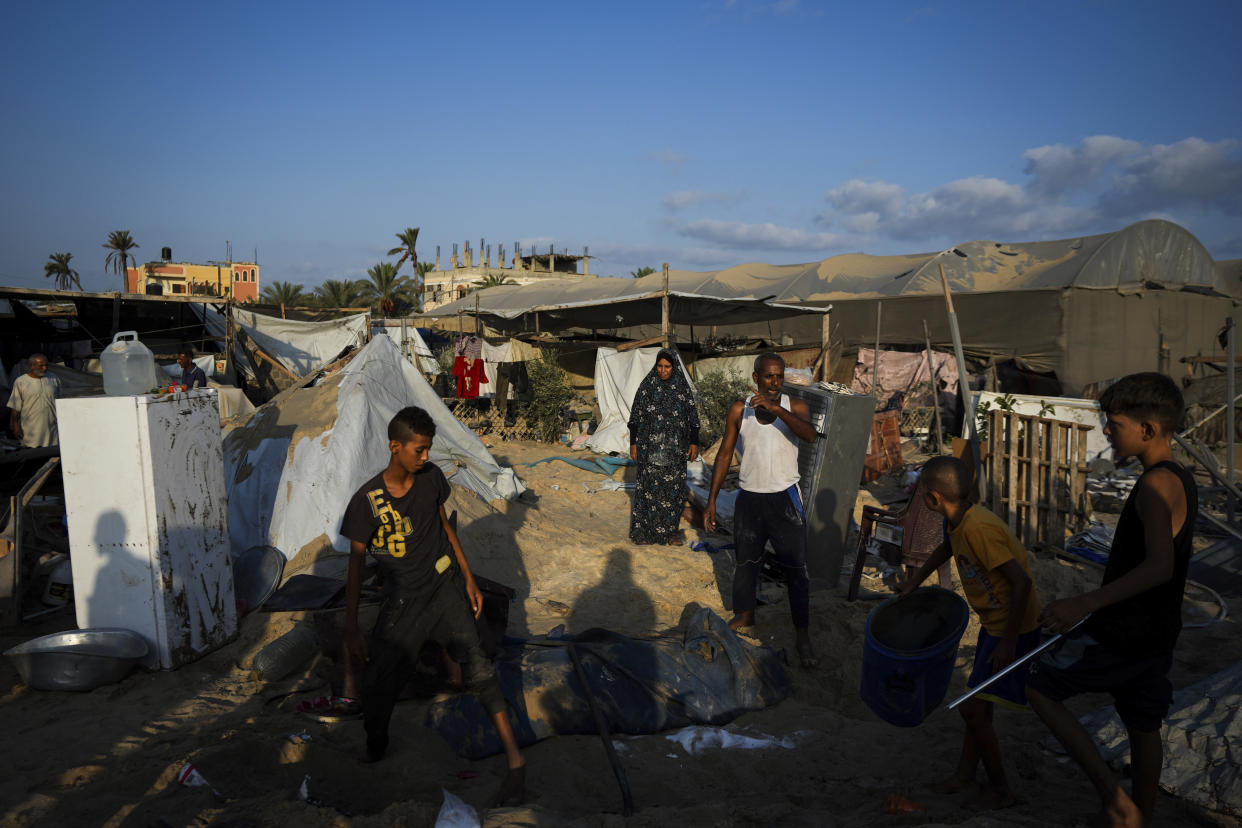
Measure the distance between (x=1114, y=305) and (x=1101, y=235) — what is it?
1763 mm

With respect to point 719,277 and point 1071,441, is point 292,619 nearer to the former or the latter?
point 1071,441

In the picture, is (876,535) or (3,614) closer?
(3,614)

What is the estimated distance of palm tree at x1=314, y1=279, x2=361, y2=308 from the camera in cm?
3943

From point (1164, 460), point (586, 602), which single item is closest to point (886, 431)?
point (586, 602)

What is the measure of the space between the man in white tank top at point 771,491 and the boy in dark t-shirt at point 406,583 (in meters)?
1.98

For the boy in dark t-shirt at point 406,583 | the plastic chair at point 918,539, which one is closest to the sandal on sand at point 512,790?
the boy in dark t-shirt at point 406,583

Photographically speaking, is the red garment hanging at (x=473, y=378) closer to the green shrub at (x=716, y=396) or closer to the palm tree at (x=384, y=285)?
the green shrub at (x=716, y=396)

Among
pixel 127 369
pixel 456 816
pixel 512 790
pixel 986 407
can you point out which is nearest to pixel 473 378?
pixel 986 407

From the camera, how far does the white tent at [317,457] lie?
588 centimetres

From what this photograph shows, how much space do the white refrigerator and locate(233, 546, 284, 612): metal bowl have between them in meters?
0.84

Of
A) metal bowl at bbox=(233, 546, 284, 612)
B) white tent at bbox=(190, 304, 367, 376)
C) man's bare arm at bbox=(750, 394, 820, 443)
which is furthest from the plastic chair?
white tent at bbox=(190, 304, 367, 376)

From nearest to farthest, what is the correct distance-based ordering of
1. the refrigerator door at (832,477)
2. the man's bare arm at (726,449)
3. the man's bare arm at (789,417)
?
the man's bare arm at (789,417) < the man's bare arm at (726,449) < the refrigerator door at (832,477)

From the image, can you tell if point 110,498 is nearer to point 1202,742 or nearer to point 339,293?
point 1202,742

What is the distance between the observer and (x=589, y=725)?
344cm
